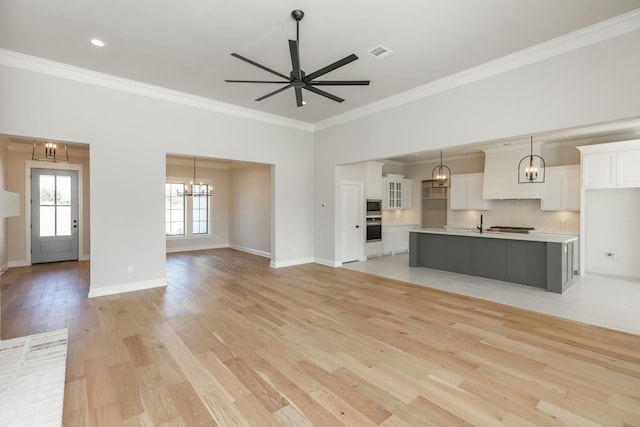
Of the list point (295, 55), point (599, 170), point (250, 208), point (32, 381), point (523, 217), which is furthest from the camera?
point (250, 208)

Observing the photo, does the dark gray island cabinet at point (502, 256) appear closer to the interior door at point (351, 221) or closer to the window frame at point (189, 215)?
the interior door at point (351, 221)

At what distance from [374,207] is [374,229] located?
605 mm

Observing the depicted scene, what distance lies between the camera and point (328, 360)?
2715 mm

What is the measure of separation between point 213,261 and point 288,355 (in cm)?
550

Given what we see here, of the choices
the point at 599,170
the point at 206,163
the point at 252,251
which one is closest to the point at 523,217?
the point at 599,170

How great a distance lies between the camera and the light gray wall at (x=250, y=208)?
342 inches

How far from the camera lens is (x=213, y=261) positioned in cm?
770

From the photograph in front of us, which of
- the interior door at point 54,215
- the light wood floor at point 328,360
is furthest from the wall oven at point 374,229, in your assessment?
the interior door at point 54,215

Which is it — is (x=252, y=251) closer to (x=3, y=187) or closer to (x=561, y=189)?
(x=3, y=187)

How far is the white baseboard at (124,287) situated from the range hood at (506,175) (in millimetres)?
7877

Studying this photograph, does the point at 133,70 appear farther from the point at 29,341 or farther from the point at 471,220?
the point at 471,220

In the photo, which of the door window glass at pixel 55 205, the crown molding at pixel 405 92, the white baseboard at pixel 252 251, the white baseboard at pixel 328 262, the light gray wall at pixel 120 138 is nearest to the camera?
the crown molding at pixel 405 92

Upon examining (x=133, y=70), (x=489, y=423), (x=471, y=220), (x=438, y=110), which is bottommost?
(x=489, y=423)

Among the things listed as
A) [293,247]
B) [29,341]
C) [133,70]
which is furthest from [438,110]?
[29,341]
